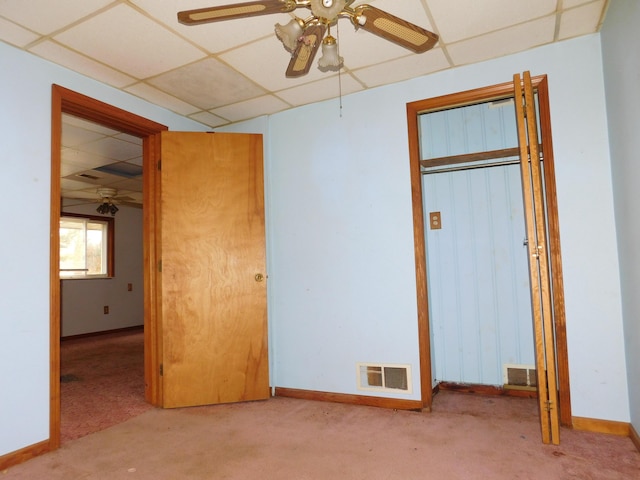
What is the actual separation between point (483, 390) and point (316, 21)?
2.93 m

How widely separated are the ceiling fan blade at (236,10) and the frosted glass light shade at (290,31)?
0.05 meters

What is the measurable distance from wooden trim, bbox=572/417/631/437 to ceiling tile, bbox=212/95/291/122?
9.95ft

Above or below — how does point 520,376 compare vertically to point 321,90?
below

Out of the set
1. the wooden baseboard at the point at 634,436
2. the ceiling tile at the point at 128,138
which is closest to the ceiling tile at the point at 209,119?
the ceiling tile at the point at 128,138

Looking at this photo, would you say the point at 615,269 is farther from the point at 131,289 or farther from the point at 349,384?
the point at 131,289

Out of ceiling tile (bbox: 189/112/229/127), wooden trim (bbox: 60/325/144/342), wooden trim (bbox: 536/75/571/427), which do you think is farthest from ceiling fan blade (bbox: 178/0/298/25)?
wooden trim (bbox: 60/325/144/342)

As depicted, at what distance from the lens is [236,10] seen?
5.14 ft

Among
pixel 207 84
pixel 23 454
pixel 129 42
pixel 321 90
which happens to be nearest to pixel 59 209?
pixel 129 42

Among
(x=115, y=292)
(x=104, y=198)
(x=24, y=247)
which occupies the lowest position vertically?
(x=115, y=292)

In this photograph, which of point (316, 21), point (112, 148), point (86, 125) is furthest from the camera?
point (112, 148)

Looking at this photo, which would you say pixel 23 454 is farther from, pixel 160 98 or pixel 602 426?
pixel 602 426

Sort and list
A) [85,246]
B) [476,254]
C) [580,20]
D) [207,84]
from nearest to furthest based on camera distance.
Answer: [580,20] < [207,84] < [476,254] < [85,246]

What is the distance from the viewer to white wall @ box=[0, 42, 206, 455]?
7.32 feet

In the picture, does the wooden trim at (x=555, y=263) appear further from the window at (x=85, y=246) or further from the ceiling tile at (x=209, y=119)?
the window at (x=85, y=246)
